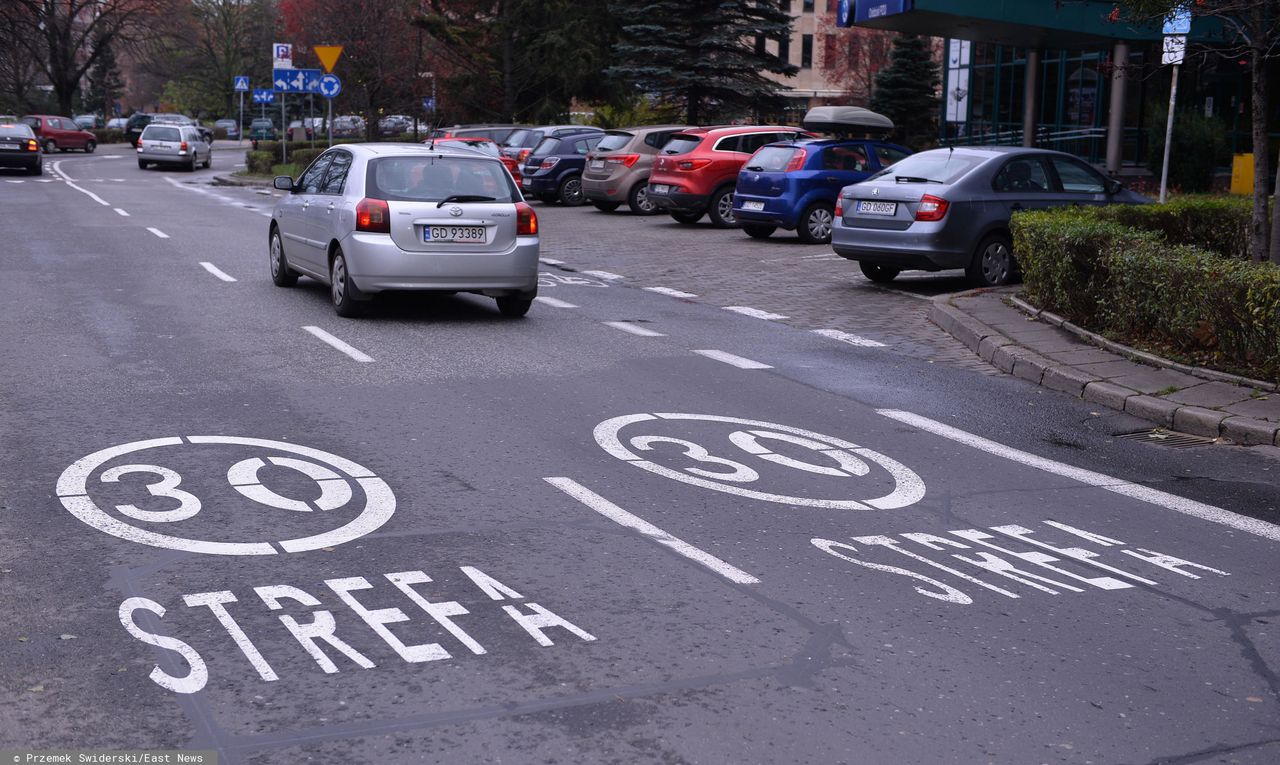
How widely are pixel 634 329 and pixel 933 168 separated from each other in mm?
4952

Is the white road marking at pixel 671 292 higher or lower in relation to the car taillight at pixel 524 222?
lower

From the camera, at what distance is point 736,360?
37.0ft

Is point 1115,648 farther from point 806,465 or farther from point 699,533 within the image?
point 806,465

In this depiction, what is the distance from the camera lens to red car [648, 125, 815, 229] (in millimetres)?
25562

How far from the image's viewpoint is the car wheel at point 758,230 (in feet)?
75.1

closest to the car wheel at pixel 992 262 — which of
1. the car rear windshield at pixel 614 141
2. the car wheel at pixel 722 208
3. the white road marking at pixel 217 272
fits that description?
the white road marking at pixel 217 272

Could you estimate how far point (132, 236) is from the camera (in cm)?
2158

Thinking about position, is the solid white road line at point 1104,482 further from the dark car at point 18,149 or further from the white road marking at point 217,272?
the dark car at point 18,149

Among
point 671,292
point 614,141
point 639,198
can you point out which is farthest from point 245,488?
point 614,141

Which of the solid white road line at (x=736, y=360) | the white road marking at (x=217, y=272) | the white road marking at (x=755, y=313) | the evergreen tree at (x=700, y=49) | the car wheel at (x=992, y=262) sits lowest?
the white road marking at (x=755, y=313)

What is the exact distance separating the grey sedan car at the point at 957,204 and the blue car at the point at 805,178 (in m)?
5.21

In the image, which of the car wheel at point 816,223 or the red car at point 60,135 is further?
the red car at point 60,135

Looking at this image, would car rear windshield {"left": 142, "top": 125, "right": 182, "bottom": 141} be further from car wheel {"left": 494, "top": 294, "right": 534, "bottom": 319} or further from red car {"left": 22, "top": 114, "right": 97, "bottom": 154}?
car wheel {"left": 494, "top": 294, "right": 534, "bottom": 319}

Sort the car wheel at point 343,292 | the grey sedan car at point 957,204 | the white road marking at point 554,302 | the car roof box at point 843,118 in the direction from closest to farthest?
the car wheel at point 343,292, the white road marking at point 554,302, the grey sedan car at point 957,204, the car roof box at point 843,118
